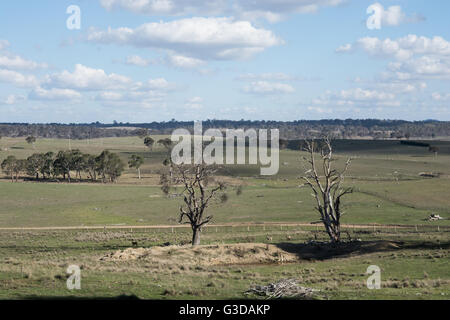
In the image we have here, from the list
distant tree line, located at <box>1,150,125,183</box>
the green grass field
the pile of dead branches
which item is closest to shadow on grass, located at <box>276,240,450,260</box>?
the green grass field

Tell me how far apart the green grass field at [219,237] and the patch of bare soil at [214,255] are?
4.61 ft

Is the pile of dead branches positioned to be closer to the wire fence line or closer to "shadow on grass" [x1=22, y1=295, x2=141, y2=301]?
"shadow on grass" [x1=22, y1=295, x2=141, y2=301]

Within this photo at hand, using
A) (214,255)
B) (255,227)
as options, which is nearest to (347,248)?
(214,255)

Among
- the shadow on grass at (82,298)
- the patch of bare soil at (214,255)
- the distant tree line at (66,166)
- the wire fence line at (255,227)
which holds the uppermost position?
the distant tree line at (66,166)

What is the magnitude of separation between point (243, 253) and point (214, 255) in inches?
82.4

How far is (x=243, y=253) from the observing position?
38.2 metres

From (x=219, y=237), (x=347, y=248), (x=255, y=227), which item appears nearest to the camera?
(x=347, y=248)

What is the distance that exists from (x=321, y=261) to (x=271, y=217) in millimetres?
32728

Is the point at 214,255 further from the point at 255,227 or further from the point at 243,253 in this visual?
the point at 255,227

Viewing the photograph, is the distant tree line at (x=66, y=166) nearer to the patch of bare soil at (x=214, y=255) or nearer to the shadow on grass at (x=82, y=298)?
the patch of bare soil at (x=214, y=255)

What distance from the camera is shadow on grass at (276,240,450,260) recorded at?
126ft

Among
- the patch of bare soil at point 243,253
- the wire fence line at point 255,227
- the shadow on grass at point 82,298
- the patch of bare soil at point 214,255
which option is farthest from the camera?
the wire fence line at point 255,227

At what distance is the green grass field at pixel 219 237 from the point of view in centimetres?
2520

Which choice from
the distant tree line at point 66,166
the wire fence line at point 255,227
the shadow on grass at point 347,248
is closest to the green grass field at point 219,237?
the shadow on grass at point 347,248
